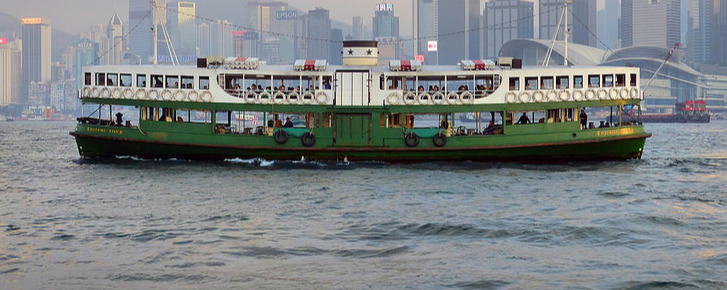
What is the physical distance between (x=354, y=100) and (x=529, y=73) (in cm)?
803

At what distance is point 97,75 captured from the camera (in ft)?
143

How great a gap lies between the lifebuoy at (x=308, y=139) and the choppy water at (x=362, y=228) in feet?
5.84

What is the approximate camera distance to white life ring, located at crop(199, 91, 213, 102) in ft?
137

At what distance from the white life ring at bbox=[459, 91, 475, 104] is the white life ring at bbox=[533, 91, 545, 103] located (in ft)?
9.11

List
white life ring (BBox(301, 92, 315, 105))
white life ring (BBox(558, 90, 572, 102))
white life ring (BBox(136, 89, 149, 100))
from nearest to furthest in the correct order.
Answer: white life ring (BBox(301, 92, 315, 105))
white life ring (BBox(558, 90, 572, 102))
white life ring (BBox(136, 89, 149, 100))

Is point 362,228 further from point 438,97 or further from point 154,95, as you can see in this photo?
point 154,95

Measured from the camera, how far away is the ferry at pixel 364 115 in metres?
40.9

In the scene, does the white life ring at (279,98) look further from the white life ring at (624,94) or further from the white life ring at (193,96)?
the white life ring at (624,94)

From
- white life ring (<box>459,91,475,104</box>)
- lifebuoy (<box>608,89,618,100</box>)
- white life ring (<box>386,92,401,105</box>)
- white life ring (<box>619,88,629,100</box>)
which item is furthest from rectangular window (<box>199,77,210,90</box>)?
white life ring (<box>619,88,629,100</box>)

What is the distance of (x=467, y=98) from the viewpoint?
4153 cm

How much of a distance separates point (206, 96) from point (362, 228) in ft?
64.9

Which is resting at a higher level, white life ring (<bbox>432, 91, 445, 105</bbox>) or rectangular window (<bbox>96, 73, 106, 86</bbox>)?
rectangular window (<bbox>96, 73, 106, 86</bbox>)

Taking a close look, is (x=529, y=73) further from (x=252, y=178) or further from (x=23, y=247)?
(x=23, y=247)

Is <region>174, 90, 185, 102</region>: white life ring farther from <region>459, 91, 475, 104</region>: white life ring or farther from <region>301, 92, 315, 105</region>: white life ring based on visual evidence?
<region>459, 91, 475, 104</region>: white life ring
